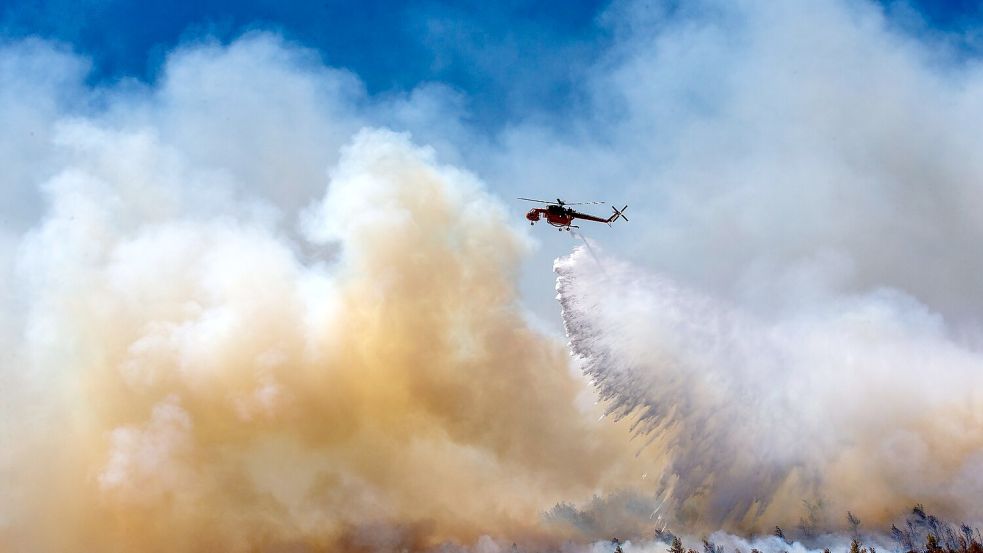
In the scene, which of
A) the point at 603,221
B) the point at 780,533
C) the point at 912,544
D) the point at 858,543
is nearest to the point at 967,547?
the point at 912,544

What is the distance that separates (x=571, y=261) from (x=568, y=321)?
48.8 ft

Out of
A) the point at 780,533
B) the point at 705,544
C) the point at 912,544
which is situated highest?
the point at 912,544

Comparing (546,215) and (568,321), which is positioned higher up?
(546,215)

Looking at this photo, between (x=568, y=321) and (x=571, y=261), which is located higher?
(x=571, y=261)

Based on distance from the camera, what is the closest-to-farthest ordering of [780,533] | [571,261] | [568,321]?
[568,321] < [571,261] < [780,533]

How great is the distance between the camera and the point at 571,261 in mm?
143125

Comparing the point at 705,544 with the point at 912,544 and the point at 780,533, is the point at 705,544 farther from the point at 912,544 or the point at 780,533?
the point at 912,544

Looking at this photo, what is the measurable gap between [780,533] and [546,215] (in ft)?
397

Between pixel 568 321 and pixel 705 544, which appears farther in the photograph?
pixel 705 544

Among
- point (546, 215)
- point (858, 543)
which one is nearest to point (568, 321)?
point (546, 215)

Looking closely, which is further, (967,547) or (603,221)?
(967,547)

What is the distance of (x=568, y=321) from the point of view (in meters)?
134

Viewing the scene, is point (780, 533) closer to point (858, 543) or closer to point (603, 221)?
point (858, 543)

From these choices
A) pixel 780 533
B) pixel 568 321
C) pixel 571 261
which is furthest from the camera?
pixel 780 533
